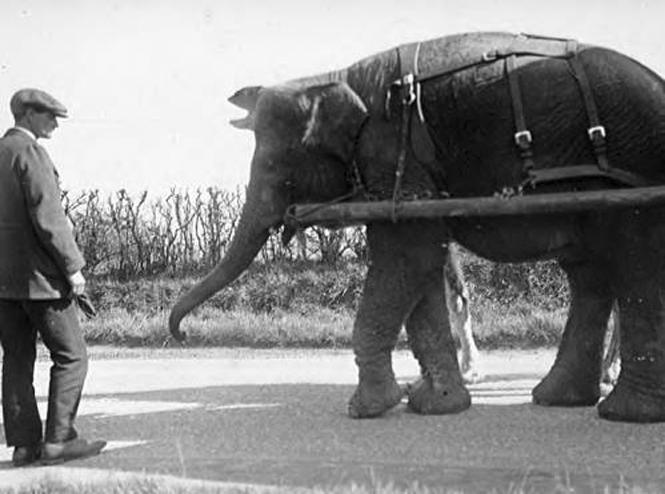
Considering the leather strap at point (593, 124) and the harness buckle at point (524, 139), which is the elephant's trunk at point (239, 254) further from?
the leather strap at point (593, 124)

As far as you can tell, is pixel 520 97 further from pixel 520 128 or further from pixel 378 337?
pixel 378 337

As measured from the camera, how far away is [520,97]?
A: 7.61 metres

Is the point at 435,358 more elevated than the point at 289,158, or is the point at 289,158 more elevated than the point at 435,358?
the point at 289,158

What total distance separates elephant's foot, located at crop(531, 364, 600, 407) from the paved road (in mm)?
182

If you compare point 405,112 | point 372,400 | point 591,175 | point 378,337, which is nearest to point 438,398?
point 372,400

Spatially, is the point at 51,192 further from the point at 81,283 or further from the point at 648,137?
the point at 648,137

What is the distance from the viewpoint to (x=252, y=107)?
8977mm

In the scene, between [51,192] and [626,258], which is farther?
[626,258]

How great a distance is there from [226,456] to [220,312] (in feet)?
31.7

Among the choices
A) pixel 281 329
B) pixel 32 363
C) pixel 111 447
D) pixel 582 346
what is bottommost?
pixel 281 329

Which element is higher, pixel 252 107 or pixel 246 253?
pixel 252 107

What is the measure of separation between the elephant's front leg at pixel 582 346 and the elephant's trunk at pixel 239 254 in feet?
7.02

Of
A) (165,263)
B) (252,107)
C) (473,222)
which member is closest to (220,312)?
(165,263)

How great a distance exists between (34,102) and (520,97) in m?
3.00
